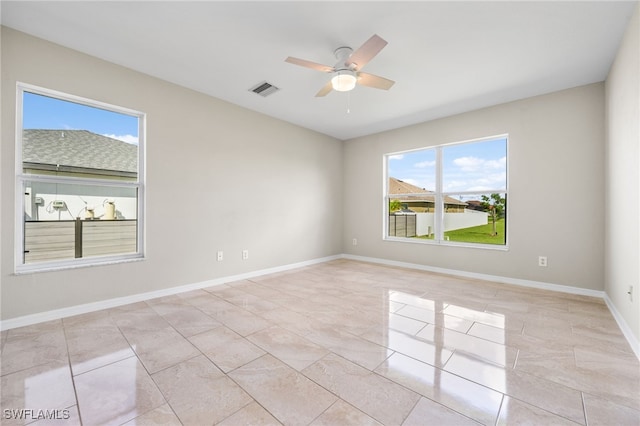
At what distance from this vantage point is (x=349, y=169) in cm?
588

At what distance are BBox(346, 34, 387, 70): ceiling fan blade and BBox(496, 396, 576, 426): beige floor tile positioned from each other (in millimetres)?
2437

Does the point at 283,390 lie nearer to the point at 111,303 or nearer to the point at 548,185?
the point at 111,303

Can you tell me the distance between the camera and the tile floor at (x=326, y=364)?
1.43 m

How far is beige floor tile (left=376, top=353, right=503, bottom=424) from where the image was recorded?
1.44 metres

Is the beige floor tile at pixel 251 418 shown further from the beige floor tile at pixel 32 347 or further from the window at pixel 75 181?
the window at pixel 75 181

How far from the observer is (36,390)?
5.17ft

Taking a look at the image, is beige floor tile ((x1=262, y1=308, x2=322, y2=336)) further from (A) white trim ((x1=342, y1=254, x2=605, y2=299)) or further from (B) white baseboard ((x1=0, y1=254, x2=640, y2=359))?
(A) white trim ((x1=342, y1=254, x2=605, y2=299))

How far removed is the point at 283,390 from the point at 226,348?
0.69 metres

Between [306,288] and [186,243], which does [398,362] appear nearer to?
[306,288]

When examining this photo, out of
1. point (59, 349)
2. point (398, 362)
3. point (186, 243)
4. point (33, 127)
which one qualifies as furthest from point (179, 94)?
point (398, 362)

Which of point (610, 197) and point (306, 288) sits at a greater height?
point (610, 197)

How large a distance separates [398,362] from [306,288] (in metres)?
1.93

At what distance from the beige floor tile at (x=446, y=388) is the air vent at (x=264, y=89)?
3212 mm

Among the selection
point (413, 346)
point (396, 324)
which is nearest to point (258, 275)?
point (396, 324)
